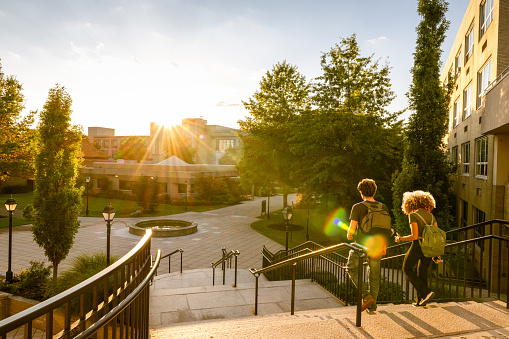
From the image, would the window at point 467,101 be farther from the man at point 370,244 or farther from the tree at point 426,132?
the man at point 370,244

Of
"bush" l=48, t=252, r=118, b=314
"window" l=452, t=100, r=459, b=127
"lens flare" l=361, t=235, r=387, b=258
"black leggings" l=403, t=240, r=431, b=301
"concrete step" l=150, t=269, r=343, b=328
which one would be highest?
"window" l=452, t=100, r=459, b=127

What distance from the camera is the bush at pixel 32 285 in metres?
9.79

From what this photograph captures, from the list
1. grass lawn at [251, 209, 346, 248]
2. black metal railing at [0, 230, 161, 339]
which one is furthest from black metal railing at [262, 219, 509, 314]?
grass lawn at [251, 209, 346, 248]

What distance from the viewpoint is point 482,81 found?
52.8 feet

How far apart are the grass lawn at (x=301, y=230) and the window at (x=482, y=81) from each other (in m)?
9.99

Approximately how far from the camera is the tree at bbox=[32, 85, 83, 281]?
1099 cm

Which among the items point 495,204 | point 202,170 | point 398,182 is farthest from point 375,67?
point 202,170

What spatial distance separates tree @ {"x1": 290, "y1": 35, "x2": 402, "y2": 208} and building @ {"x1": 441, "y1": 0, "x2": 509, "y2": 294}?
3779 mm

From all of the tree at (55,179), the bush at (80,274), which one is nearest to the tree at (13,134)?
the tree at (55,179)

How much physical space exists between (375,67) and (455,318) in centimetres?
1874

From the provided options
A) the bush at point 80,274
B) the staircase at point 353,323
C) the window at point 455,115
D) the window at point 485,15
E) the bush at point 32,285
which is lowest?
the bush at point 32,285

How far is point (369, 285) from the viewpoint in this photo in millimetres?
4840

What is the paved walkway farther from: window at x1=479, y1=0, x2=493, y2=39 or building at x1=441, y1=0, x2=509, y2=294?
window at x1=479, y1=0, x2=493, y2=39

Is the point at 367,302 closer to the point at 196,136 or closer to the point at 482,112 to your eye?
the point at 482,112
